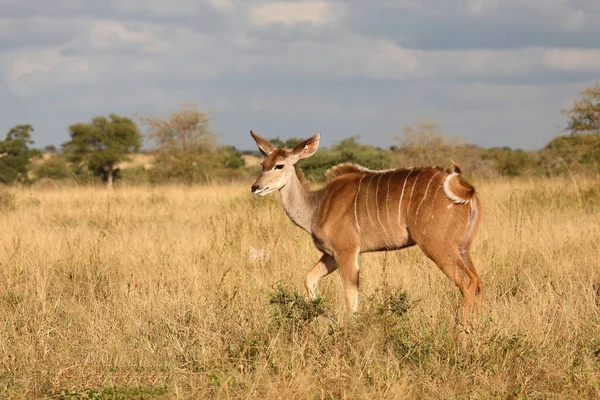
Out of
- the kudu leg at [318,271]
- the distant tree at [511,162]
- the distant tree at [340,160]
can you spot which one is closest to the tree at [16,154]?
the distant tree at [340,160]

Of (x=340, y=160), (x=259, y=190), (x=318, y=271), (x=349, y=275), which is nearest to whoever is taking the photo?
(x=349, y=275)

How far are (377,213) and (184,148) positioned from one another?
24.8 metres

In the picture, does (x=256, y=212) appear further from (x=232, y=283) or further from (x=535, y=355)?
(x=535, y=355)

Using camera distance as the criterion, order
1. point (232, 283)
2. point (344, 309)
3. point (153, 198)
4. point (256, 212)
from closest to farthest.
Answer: point (344, 309) < point (232, 283) < point (256, 212) < point (153, 198)

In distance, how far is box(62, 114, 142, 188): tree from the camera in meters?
35.8

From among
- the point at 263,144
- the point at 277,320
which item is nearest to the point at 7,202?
the point at 263,144

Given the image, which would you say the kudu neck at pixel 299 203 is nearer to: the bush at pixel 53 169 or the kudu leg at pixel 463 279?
the kudu leg at pixel 463 279

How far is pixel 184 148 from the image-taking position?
3044 cm

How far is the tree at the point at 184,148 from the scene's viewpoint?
29531 mm

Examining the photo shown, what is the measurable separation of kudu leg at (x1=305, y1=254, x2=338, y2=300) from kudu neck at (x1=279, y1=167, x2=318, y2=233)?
18.6 inches

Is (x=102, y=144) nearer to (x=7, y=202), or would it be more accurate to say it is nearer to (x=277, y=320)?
(x=7, y=202)

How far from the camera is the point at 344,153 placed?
25859mm

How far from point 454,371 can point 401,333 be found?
1.92 ft

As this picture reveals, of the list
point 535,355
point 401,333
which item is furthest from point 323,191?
point 535,355
